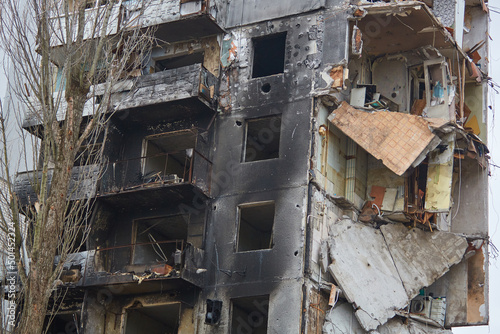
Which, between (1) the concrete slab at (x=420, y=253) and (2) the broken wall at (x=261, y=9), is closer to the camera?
(1) the concrete slab at (x=420, y=253)

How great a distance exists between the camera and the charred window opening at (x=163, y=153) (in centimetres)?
2651

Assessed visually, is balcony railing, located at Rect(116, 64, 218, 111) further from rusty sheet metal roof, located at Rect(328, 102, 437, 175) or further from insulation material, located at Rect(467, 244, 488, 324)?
insulation material, located at Rect(467, 244, 488, 324)

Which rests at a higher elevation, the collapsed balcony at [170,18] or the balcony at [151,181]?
the collapsed balcony at [170,18]

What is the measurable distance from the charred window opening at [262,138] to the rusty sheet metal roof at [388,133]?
1.73 metres

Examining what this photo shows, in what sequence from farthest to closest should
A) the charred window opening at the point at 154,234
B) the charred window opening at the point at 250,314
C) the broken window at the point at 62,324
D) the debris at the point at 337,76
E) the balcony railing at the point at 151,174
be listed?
the broken window at the point at 62,324, the charred window opening at the point at 154,234, the balcony railing at the point at 151,174, the debris at the point at 337,76, the charred window opening at the point at 250,314

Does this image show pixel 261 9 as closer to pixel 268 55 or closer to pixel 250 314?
pixel 268 55

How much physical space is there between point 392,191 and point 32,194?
11.0 metres

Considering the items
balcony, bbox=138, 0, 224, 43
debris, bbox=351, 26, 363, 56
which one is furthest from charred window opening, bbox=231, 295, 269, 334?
balcony, bbox=138, 0, 224, 43

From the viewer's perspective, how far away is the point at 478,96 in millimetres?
28734

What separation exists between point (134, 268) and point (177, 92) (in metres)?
5.35

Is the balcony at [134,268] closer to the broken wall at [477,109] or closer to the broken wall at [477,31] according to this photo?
the broken wall at [477,109]

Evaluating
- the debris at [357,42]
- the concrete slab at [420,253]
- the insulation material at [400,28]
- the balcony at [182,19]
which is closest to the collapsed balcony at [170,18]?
the balcony at [182,19]

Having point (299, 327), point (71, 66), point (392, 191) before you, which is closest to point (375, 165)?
point (392, 191)

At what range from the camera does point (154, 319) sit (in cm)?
2634
